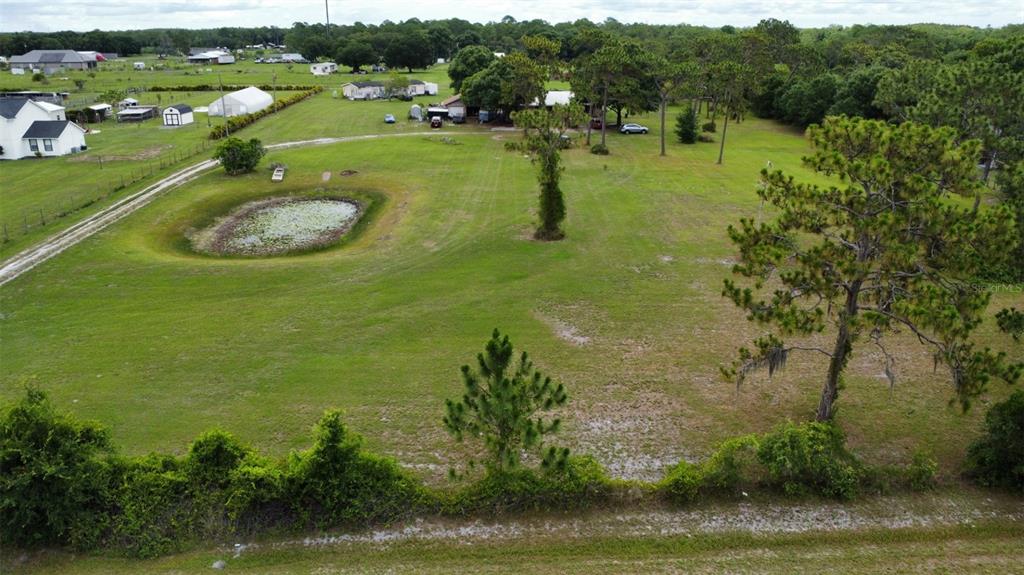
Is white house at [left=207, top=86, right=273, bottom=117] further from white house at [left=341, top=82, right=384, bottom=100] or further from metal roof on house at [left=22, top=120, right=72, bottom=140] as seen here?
metal roof on house at [left=22, top=120, right=72, bottom=140]

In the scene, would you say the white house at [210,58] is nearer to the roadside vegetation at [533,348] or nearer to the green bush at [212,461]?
the roadside vegetation at [533,348]

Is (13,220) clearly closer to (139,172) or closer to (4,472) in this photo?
(139,172)

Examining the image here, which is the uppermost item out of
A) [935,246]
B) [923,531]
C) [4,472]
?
[935,246]

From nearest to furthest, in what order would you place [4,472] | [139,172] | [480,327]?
1. [4,472]
2. [480,327]
3. [139,172]

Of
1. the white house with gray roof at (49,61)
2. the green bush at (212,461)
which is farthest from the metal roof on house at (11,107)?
the white house with gray roof at (49,61)

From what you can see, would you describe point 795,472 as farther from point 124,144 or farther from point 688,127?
point 124,144

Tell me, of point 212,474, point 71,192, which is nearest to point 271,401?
point 212,474

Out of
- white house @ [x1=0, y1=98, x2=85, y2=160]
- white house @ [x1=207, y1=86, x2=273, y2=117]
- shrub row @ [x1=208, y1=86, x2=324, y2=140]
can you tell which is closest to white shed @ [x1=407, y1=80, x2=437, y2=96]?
shrub row @ [x1=208, y1=86, x2=324, y2=140]
